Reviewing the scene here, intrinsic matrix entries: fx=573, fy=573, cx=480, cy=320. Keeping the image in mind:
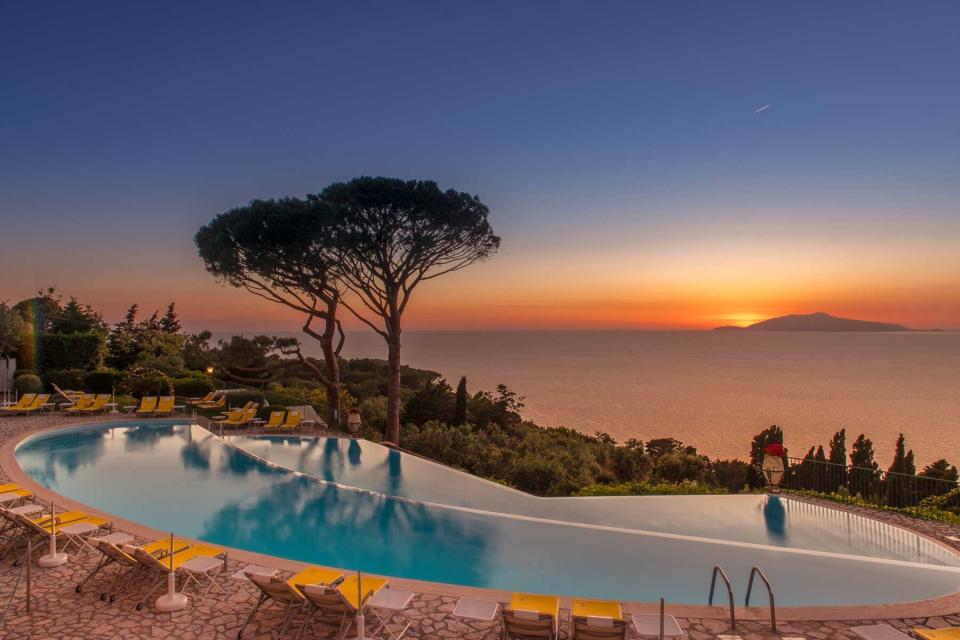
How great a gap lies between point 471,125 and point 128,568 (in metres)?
14.2

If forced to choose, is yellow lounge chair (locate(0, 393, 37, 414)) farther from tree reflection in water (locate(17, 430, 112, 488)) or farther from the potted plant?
the potted plant

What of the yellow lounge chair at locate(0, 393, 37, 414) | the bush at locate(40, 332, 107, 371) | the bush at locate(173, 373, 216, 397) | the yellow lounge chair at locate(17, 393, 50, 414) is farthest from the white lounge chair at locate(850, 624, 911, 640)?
the bush at locate(40, 332, 107, 371)

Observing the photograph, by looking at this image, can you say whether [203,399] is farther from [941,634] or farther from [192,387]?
[941,634]

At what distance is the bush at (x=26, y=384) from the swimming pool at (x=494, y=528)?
7.37 m

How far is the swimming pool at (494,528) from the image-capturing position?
7223 mm

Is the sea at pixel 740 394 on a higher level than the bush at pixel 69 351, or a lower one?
lower

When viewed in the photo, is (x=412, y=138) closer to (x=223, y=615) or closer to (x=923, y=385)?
(x=223, y=615)

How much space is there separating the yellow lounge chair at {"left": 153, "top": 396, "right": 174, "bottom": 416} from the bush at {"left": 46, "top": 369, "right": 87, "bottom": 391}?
4.39 m

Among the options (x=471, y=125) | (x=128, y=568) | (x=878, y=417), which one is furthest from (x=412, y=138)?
(x=878, y=417)

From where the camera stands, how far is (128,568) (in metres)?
5.92

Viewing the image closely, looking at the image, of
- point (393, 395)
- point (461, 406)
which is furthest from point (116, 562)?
point (461, 406)

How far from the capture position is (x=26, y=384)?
19.4 meters

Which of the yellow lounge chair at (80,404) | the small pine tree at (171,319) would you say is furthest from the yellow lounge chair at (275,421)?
the small pine tree at (171,319)

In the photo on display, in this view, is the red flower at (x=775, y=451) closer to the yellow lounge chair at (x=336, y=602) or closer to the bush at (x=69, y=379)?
the yellow lounge chair at (x=336, y=602)
